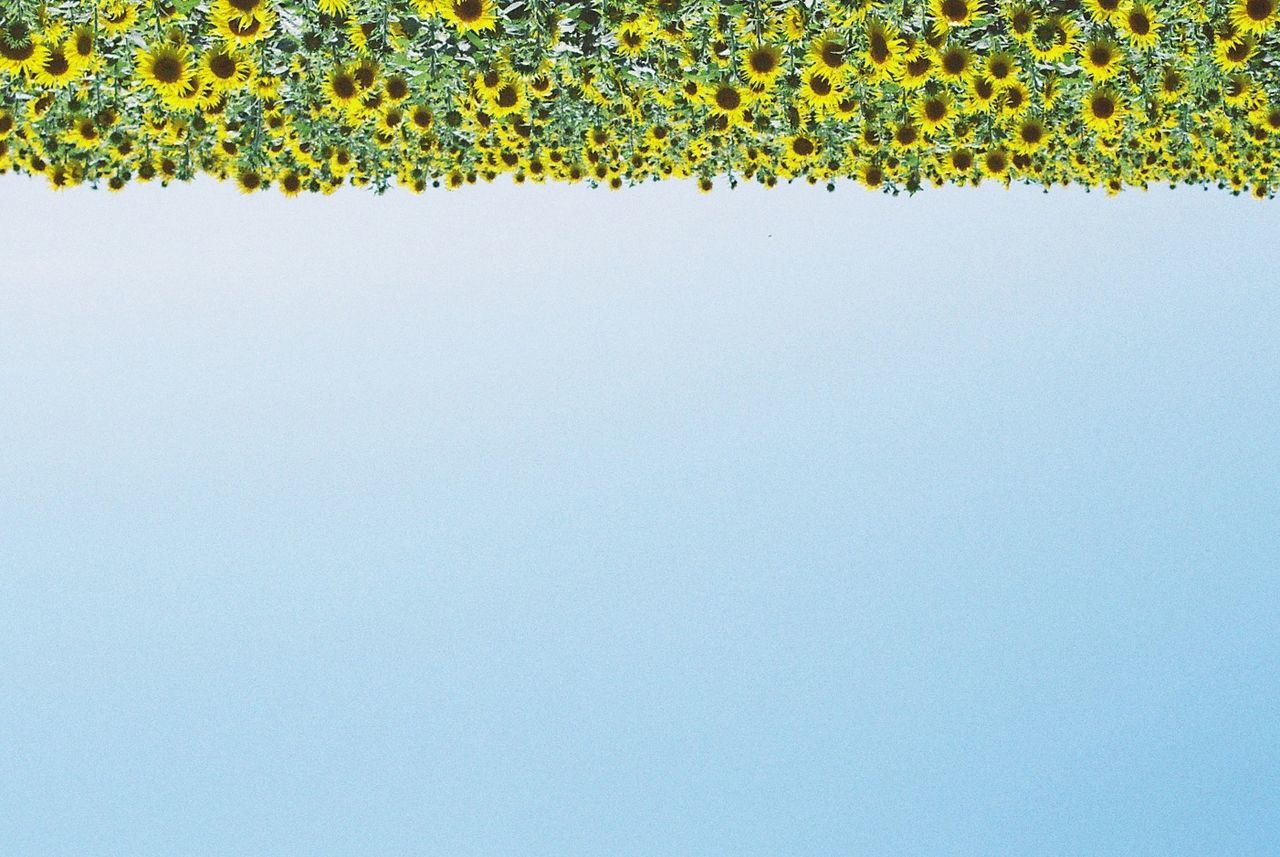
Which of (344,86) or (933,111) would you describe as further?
(933,111)

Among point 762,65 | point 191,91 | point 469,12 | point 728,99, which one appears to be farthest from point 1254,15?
point 191,91

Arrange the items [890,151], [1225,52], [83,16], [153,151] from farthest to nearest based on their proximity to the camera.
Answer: [890,151] < [153,151] < [1225,52] < [83,16]

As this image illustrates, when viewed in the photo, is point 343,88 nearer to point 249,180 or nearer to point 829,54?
point 249,180

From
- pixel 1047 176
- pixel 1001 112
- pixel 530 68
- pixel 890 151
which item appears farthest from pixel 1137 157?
pixel 530 68

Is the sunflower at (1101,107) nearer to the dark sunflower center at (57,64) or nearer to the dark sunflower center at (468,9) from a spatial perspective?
the dark sunflower center at (468,9)

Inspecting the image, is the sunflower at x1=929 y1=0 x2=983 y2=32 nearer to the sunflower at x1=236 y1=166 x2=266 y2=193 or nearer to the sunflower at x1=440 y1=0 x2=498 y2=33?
the sunflower at x1=440 y1=0 x2=498 y2=33

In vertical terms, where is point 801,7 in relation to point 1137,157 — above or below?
below

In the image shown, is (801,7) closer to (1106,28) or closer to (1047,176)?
(1106,28)

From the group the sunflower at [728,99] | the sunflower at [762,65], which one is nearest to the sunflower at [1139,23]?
the sunflower at [762,65]

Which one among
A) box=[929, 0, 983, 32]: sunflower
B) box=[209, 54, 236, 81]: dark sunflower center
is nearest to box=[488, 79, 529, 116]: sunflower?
box=[209, 54, 236, 81]: dark sunflower center
